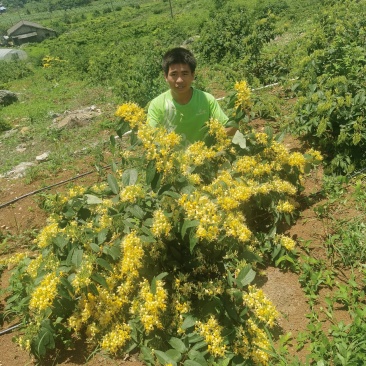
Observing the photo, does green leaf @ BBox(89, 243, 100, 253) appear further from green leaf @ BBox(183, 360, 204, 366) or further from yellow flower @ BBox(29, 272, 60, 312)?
green leaf @ BBox(183, 360, 204, 366)

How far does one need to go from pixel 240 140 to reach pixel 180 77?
0.77m

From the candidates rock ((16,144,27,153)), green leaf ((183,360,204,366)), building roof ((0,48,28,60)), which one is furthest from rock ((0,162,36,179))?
building roof ((0,48,28,60))

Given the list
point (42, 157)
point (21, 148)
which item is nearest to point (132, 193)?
point (42, 157)

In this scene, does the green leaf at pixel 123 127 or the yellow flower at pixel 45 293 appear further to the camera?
the green leaf at pixel 123 127

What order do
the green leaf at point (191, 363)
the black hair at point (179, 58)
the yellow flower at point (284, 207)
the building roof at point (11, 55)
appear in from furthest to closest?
the building roof at point (11, 55)
the black hair at point (179, 58)
the yellow flower at point (284, 207)
the green leaf at point (191, 363)

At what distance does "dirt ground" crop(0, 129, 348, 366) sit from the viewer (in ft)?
8.00

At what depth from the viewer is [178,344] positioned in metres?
2.15

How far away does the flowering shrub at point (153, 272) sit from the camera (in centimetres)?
215

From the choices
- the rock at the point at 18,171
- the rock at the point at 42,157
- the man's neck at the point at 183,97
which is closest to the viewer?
the man's neck at the point at 183,97

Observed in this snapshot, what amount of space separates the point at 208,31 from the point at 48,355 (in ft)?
34.6

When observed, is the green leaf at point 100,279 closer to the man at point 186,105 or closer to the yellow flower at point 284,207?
the yellow flower at point 284,207

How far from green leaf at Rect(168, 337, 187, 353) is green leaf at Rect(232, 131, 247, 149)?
151 centimetres

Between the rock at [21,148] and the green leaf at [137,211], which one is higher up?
the green leaf at [137,211]

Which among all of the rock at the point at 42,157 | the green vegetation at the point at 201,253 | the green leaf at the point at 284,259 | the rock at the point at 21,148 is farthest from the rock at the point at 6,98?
Result: the green leaf at the point at 284,259
